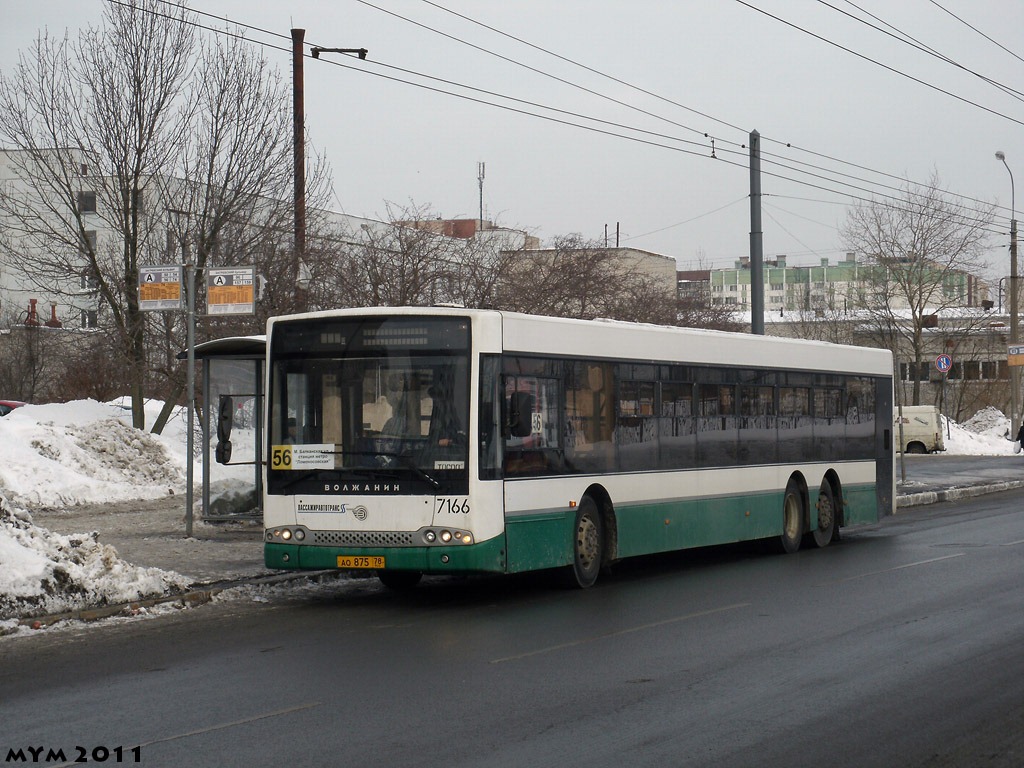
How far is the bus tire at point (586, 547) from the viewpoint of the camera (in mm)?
13781

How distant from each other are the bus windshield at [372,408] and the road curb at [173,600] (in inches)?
50.0

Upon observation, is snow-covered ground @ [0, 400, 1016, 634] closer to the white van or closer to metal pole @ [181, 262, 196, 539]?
metal pole @ [181, 262, 196, 539]

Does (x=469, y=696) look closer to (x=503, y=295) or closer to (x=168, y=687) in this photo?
(x=168, y=687)

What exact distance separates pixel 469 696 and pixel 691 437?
322 inches

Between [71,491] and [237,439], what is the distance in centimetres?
633

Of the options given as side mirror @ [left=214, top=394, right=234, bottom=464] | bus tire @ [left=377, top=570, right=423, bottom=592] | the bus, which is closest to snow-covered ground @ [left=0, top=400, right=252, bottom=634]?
the bus

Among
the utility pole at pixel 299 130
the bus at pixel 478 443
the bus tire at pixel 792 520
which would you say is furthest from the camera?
the utility pole at pixel 299 130

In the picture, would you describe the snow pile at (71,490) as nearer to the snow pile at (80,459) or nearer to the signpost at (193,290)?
the snow pile at (80,459)

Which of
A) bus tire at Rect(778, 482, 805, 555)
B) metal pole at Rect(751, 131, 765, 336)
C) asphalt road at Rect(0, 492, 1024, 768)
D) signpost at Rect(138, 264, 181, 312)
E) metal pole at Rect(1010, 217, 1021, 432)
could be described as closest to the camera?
asphalt road at Rect(0, 492, 1024, 768)

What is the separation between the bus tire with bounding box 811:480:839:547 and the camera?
19.1 meters

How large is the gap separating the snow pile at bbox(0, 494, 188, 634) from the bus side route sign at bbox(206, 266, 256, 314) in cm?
448

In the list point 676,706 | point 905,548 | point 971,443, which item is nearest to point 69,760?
point 676,706

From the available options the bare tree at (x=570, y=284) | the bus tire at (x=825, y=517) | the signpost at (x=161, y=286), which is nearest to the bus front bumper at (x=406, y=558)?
the signpost at (x=161, y=286)

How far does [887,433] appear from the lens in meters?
20.9
